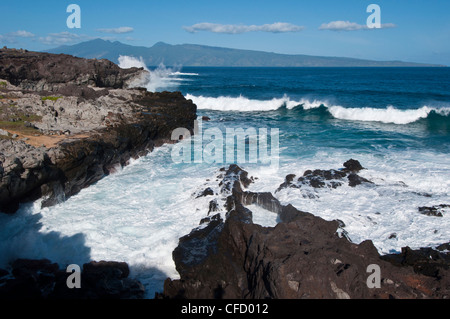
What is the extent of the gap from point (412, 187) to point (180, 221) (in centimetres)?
861

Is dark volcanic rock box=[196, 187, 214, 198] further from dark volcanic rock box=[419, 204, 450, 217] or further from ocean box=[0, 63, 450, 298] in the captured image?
dark volcanic rock box=[419, 204, 450, 217]

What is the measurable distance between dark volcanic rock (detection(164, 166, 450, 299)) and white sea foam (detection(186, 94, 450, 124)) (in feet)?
81.0

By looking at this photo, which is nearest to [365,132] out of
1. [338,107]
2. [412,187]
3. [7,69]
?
[338,107]

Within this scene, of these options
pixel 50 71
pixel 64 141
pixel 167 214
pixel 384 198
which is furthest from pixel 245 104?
pixel 167 214

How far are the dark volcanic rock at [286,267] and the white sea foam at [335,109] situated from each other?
81.0 feet

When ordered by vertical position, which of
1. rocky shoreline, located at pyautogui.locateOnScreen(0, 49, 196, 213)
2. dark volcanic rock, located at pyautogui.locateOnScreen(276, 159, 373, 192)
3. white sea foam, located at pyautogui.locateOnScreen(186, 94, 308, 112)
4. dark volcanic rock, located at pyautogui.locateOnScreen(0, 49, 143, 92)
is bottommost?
dark volcanic rock, located at pyautogui.locateOnScreen(276, 159, 373, 192)

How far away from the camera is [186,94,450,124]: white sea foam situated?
28.3m

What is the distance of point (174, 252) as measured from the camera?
7969mm

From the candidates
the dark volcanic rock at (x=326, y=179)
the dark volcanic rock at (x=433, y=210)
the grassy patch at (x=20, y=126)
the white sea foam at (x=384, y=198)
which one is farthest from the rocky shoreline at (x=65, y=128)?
the dark volcanic rock at (x=433, y=210)

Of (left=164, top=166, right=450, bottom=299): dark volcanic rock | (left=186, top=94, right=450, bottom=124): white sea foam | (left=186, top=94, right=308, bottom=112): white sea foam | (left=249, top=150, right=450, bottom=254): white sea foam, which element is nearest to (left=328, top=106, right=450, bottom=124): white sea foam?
(left=186, top=94, right=450, bottom=124): white sea foam

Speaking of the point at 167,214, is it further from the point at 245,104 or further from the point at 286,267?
the point at 245,104

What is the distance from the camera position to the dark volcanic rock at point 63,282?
633 cm
